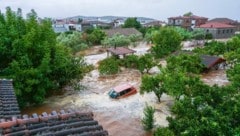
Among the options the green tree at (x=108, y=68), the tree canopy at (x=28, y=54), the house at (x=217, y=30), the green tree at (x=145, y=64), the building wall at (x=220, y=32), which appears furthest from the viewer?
the building wall at (x=220, y=32)

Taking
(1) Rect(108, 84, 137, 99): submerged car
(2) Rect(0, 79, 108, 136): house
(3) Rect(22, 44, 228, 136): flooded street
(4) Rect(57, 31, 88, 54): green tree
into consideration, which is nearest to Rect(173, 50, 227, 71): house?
(3) Rect(22, 44, 228, 136): flooded street

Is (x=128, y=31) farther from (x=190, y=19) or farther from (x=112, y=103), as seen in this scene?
(x=112, y=103)

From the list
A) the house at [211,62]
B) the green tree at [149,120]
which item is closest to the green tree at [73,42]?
the house at [211,62]

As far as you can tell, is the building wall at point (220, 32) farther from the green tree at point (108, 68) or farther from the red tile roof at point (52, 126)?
the red tile roof at point (52, 126)

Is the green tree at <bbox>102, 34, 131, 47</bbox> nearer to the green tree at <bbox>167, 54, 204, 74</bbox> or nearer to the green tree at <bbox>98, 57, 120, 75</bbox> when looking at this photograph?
the green tree at <bbox>98, 57, 120, 75</bbox>

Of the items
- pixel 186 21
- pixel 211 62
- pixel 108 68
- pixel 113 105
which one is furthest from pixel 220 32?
pixel 113 105

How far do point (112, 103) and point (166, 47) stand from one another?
20210mm

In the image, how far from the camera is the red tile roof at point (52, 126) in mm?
5574

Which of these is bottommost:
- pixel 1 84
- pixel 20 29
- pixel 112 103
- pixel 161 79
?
pixel 112 103

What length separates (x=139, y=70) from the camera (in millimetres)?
34938

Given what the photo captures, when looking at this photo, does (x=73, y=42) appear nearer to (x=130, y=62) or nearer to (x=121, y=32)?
(x=130, y=62)

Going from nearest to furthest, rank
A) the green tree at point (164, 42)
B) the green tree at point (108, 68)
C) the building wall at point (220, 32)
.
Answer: the green tree at point (108, 68)
the green tree at point (164, 42)
the building wall at point (220, 32)

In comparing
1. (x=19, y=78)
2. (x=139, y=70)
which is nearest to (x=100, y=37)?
(x=139, y=70)

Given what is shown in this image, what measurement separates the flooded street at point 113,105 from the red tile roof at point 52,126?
12.4 m
